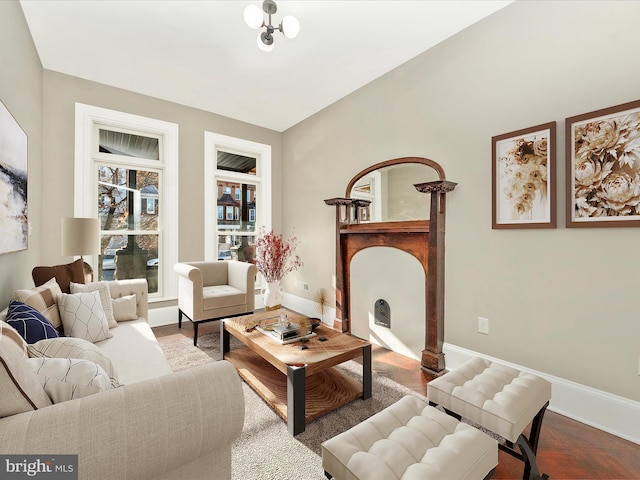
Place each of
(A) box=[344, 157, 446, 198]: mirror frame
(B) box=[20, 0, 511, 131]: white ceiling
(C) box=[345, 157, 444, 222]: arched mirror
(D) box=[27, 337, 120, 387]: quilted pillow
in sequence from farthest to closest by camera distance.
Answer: (C) box=[345, 157, 444, 222]: arched mirror, (A) box=[344, 157, 446, 198]: mirror frame, (B) box=[20, 0, 511, 131]: white ceiling, (D) box=[27, 337, 120, 387]: quilted pillow

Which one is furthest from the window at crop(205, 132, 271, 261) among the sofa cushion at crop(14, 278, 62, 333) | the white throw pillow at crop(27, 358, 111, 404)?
the white throw pillow at crop(27, 358, 111, 404)

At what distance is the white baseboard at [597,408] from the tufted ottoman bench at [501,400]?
2.15 ft

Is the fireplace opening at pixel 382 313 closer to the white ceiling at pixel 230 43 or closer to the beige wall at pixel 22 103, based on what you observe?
the white ceiling at pixel 230 43

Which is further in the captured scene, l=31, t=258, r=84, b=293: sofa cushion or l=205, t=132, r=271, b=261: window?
l=205, t=132, r=271, b=261: window

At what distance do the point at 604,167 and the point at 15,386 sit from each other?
2870 millimetres

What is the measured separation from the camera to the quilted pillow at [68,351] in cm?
122

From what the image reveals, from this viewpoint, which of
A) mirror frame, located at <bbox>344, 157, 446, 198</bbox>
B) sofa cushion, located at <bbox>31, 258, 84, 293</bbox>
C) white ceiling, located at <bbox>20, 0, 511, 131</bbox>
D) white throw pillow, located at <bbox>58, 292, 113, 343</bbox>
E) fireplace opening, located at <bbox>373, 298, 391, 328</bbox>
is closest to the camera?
white throw pillow, located at <bbox>58, 292, 113, 343</bbox>

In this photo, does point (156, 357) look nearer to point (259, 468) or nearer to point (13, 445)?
point (259, 468)

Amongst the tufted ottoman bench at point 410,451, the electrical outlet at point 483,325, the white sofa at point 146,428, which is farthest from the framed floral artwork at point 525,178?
the white sofa at point 146,428

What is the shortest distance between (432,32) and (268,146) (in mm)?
2838

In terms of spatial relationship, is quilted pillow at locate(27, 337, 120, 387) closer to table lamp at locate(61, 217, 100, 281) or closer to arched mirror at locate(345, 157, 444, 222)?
table lamp at locate(61, 217, 100, 281)

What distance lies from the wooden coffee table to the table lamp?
4.49 feet

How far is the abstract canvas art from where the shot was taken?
1806 millimetres

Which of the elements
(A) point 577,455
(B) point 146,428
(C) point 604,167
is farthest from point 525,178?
(B) point 146,428
